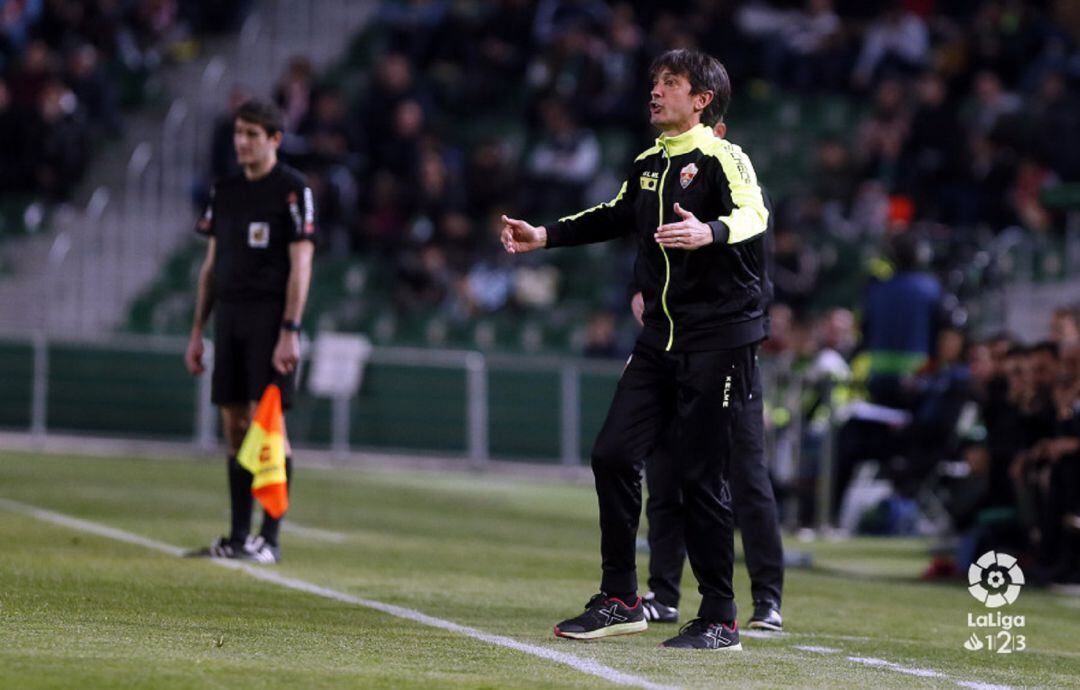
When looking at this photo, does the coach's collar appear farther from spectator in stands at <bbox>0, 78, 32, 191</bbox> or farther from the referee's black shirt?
spectator in stands at <bbox>0, 78, 32, 191</bbox>

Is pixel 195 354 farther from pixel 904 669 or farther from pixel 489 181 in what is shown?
pixel 489 181

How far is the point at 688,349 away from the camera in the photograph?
7426 mm

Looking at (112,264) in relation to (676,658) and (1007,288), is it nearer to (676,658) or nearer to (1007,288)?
(1007,288)

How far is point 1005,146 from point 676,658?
608 inches

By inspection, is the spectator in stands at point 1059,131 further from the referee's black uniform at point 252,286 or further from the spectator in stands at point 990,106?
the referee's black uniform at point 252,286

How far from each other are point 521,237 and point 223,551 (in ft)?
10.8

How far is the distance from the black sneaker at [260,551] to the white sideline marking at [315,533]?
1639 millimetres

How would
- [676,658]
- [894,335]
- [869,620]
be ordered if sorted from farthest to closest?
1. [894,335]
2. [869,620]
3. [676,658]

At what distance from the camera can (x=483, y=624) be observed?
7.95 metres

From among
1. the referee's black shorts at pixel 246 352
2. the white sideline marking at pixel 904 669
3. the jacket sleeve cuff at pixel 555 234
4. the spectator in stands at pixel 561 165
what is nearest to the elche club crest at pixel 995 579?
the white sideline marking at pixel 904 669

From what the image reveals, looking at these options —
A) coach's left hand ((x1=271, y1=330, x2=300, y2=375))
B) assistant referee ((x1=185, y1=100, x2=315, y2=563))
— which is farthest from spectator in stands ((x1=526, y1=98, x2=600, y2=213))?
coach's left hand ((x1=271, y1=330, x2=300, y2=375))

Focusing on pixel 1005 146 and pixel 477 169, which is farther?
pixel 477 169

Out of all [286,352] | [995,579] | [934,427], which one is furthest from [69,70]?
[995,579]

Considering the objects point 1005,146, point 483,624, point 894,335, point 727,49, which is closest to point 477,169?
point 727,49
